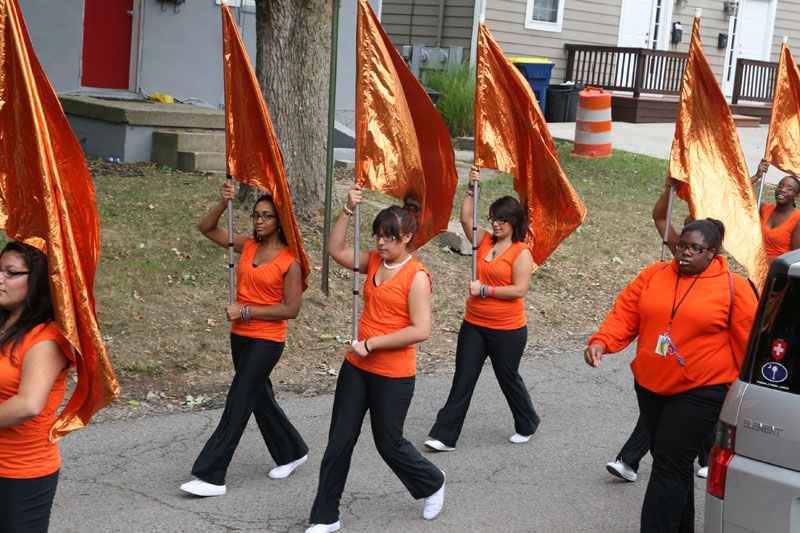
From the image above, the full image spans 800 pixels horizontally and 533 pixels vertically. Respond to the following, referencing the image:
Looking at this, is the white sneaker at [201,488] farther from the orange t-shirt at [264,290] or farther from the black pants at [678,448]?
the black pants at [678,448]

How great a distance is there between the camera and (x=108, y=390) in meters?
3.95

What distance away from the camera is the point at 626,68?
76.3 ft

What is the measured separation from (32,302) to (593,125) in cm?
1480

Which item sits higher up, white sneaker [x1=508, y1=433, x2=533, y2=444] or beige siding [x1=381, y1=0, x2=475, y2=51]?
beige siding [x1=381, y1=0, x2=475, y2=51]

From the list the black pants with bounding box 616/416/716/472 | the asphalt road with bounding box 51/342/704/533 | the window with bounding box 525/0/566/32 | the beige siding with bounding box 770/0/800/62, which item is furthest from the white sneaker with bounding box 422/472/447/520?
the beige siding with bounding box 770/0/800/62

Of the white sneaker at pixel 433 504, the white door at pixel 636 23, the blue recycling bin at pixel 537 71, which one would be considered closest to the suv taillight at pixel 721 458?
the white sneaker at pixel 433 504

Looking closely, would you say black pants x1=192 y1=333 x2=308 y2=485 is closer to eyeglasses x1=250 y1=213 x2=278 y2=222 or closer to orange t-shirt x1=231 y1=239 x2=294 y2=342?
orange t-shirt x1=231 y1=239 x2=294 y2=342

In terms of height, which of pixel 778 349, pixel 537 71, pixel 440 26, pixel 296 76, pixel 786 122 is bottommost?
pixel 778 349

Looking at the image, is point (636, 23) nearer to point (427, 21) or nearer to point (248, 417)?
point (427, 21)

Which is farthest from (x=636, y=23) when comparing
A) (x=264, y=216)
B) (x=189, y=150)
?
(x=264, y=216)

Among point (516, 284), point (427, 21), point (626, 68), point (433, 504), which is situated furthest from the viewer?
point (626, 68)

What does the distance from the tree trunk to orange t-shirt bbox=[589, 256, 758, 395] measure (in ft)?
20.6

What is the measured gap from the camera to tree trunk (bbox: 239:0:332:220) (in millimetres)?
10641

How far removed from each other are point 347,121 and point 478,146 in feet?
34.8
